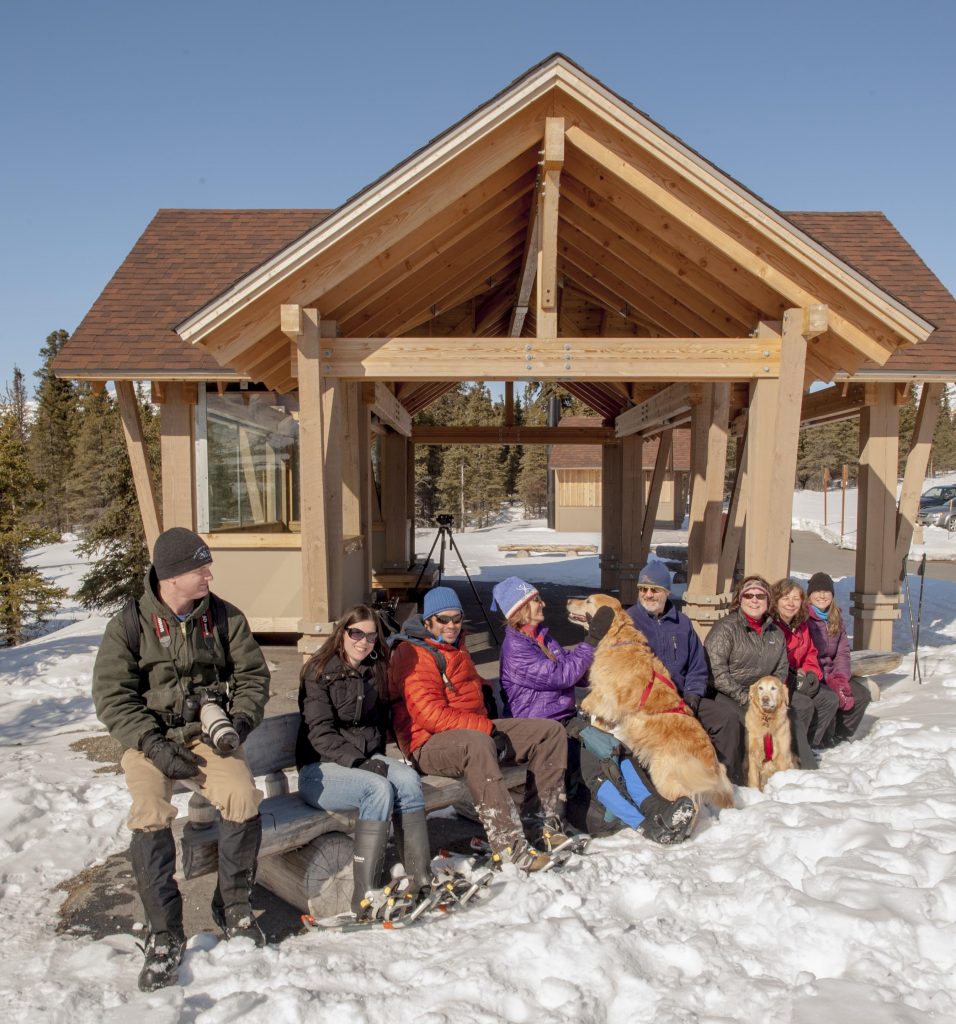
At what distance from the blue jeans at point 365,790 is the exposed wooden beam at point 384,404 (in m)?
5.75

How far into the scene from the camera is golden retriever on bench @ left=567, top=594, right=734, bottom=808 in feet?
14.4

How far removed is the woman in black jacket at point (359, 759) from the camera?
145 inches

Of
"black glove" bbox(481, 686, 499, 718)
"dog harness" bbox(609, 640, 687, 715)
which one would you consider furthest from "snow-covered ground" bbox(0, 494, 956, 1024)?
"black glove" bbox(481, 686, 499, 718)

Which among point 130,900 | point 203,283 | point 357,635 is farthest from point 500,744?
point 203,283

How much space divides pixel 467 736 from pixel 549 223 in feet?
12.6

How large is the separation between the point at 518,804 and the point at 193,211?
33.1ft

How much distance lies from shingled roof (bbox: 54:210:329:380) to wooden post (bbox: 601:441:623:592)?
6.23 m

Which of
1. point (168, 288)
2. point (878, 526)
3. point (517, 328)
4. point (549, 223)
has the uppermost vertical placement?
point (168, 288)

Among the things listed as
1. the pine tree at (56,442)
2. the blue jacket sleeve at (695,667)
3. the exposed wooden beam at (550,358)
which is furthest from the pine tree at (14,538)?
the pine tree at (56,442)

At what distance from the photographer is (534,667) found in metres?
4.70

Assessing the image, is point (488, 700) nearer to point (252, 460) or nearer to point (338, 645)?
point (338, 645)

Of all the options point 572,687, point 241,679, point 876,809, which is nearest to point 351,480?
point 572,687

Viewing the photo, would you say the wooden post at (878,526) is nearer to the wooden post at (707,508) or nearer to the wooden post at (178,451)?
the wooden post at (707,508)

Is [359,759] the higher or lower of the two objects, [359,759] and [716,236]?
the lower
